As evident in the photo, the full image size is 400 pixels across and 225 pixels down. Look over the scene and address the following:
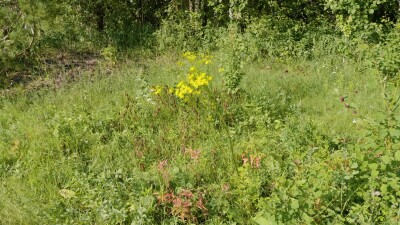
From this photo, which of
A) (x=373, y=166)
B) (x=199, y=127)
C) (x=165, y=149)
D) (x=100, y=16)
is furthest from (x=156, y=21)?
(x=373, y=166)

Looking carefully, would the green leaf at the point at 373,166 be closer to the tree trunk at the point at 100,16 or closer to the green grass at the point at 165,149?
the green grass at the point at 165,149

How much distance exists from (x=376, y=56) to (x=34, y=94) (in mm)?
4817

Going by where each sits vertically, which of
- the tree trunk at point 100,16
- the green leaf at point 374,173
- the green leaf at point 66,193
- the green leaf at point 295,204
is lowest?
the green leaf at point 66,193

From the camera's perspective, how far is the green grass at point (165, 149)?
267 cm

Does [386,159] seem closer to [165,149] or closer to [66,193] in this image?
[165,149]

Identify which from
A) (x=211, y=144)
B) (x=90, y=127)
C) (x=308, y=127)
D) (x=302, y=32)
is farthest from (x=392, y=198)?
(x=302, y=32)

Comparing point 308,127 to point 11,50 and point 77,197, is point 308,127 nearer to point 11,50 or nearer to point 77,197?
point 77,197

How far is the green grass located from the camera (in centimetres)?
267

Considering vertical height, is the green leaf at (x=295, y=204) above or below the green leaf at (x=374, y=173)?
below

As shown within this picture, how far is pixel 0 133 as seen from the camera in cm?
374

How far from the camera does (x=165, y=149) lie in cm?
359

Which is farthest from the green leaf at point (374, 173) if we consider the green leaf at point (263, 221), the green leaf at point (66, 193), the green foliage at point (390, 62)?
the green foliage at point (390, 62)

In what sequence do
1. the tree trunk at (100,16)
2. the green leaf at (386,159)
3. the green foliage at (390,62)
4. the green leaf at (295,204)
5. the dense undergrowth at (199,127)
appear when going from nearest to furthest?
the green leaf at (295,204) < the green leaf at (386,159) < the dense undergrowth at (199,127) < the green foliage at (390,62) < the tree trunk at (100,16)

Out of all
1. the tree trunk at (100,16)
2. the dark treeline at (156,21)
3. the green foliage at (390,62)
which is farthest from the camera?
the tree trunk at (100,16)
